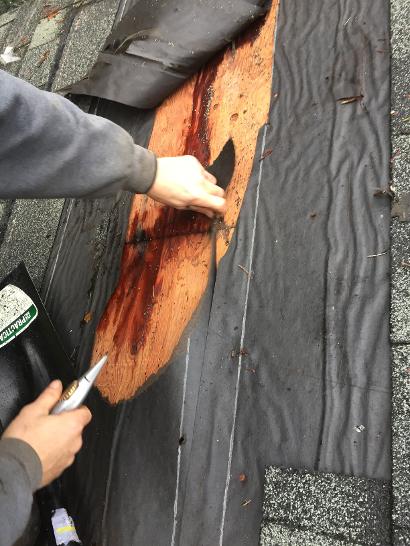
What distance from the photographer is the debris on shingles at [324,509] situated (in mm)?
1250

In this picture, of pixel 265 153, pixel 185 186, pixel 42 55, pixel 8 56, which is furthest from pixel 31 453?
pixel 8 56

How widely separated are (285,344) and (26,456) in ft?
2.64

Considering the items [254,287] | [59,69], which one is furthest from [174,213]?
[59,69]

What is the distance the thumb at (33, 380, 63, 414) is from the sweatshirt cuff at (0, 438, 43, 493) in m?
0.12

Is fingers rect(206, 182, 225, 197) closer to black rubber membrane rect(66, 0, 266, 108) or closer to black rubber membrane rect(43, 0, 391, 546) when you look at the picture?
black rubber membrane rect(43, 0, 391, 546)

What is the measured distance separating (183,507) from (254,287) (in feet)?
2.41

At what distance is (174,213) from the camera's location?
192 cm

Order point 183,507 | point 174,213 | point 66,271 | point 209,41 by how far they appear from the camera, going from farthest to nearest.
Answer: point 66,271, point 209,41, point 174,213, point 183,507

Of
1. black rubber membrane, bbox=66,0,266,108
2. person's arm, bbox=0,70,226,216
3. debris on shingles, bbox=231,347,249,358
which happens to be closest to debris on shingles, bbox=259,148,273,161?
person's arm, bbox=0,70,226,216

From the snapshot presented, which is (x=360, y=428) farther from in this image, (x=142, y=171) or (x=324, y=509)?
(x=142, y=171)

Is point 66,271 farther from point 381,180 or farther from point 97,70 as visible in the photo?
point 381,180

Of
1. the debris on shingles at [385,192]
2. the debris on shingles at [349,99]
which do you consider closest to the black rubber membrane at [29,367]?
the debris on shingles at [385,192]

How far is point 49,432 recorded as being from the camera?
1325mm

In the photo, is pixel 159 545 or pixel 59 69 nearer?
pixel 159 545
